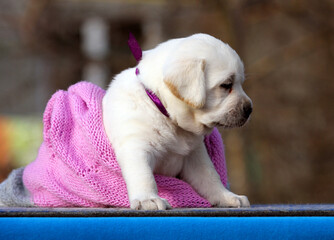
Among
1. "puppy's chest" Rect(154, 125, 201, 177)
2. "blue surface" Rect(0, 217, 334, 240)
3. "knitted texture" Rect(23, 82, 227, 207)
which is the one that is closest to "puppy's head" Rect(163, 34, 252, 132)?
"puppy's chest" Rect(154, 125, 201, 177)

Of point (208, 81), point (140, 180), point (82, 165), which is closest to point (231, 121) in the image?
point (208, 81)

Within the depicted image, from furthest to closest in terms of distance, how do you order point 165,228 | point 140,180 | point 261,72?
point 261,72 → point 140,180 → point 165,228

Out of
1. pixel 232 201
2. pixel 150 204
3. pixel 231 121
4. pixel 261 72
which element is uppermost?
pixel 231 121

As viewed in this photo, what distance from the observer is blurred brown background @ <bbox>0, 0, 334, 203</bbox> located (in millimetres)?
7293

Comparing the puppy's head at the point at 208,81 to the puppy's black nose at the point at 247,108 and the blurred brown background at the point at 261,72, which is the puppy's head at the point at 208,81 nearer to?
the puppy's black nose at the point at 247,108

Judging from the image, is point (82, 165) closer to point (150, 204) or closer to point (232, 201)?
point (150, 204)

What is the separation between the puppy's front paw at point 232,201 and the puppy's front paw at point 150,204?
0.47m

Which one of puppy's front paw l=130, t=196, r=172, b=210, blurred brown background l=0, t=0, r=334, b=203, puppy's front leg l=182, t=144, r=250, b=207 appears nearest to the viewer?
puppy's front paw l=130, t=196, r=172, b=210

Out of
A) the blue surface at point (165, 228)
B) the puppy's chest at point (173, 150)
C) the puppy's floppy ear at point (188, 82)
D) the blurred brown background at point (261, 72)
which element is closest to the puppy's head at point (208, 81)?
the puppy's floppy ear at point (188, 82)

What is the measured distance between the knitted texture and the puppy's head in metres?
0.37

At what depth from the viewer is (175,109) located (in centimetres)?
254

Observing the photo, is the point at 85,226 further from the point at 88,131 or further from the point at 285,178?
the point at 285,178

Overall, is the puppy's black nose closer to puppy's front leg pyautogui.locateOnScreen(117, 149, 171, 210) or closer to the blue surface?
puppy's front leg pyautogui.locateOnScreen(117, 149, 171, 210)

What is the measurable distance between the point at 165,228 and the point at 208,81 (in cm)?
85
